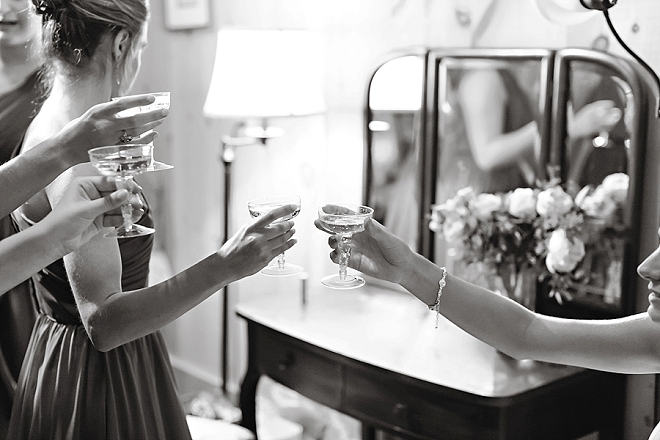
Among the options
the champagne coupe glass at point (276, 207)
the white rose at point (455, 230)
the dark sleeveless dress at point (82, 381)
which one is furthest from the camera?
the white rose at point (455, 230)

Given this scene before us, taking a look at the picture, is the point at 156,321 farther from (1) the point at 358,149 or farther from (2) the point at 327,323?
(1) the point at 358,149

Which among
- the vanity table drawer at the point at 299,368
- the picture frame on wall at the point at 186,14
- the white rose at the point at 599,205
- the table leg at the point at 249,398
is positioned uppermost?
the picture frame on wall at the point at 186,14

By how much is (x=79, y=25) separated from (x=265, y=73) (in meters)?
1.11

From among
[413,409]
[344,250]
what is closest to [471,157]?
[413,409]

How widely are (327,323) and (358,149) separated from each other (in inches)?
28.8

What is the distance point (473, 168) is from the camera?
8.39ft

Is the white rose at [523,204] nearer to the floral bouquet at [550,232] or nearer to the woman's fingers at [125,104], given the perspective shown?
the floral bouquet at [550,232]

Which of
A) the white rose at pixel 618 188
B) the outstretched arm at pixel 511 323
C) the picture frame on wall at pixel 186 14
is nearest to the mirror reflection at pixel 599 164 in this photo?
the white rose at pixel 618 188

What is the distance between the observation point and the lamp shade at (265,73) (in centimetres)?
268

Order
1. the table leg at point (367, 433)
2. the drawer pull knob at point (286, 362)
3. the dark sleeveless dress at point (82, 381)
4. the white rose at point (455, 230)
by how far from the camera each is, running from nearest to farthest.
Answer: the dark sleeveless dress at point (82, 381)
the white rose at point (455, 230)
the drawer pull knob at point (286, 362)
the table leg at point (367, 433)

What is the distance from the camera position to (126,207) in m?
1.47

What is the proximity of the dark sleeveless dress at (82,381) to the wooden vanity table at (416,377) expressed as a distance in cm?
58

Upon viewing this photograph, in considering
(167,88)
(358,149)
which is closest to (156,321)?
(358,149)

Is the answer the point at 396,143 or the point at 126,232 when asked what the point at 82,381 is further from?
the point at 396,143
